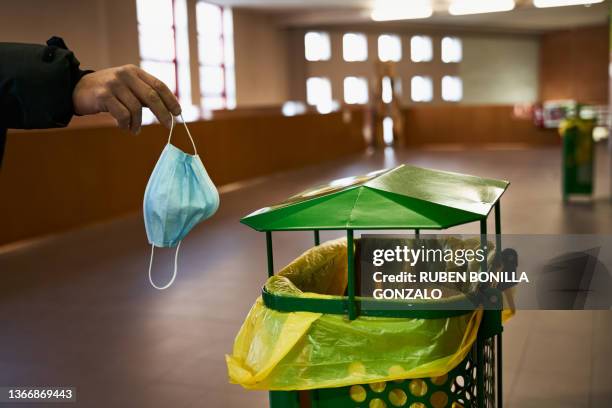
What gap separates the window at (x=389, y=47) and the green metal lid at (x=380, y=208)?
78.9 feet

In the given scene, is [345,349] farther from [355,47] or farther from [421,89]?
[421,89]

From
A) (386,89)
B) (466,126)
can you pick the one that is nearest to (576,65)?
(466,126)

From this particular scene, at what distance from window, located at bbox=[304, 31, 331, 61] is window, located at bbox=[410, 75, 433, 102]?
3.52 m

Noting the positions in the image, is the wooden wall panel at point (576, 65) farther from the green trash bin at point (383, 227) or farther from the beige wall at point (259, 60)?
the green trash bin at point (383, 227)

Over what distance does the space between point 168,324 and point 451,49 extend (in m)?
24.0

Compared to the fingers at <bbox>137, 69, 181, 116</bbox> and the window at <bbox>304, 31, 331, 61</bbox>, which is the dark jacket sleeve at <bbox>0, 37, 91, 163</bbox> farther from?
the window at <bbox>304, 31, 331, 61</bbox>

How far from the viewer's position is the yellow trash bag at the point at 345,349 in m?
1.76

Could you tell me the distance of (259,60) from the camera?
22.5 meters

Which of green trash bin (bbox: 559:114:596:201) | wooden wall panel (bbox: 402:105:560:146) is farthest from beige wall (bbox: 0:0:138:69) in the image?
green trash bin (bbox: 559:114:596:201)

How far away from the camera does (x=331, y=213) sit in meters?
1.80

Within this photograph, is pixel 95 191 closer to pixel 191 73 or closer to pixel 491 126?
pixel 191 73

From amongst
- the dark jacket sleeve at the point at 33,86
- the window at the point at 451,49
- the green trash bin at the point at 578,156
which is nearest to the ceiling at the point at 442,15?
the window at the point at 451,49

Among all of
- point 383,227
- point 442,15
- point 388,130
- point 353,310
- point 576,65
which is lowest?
point 388,130

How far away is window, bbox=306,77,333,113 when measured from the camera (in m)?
24.6
